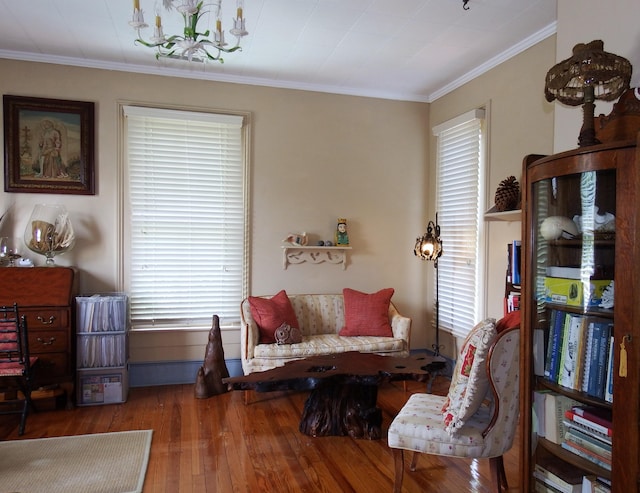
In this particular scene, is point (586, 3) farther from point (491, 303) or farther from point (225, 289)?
point (225, 289)

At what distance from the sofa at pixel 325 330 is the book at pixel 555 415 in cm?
227

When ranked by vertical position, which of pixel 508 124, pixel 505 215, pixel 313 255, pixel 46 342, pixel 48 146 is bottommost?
pixel 46 342

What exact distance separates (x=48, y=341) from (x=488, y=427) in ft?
11.0

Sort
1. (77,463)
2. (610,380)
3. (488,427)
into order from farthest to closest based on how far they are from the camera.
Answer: (77,463), (488,427), (610,380)

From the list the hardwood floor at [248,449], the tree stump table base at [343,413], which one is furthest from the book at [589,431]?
the tree stump table base at [343,413]

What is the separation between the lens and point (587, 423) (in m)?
1.86

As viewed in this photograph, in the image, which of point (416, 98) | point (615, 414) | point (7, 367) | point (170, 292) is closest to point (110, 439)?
point (7, 367)

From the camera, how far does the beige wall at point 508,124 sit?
3.59 metres

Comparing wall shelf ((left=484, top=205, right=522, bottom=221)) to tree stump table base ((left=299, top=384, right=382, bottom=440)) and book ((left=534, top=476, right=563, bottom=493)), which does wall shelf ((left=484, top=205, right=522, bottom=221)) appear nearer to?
tree stump table base ((left=299, top=384, right=382, bottom=440))

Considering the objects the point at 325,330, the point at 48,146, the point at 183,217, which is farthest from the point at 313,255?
the point at 48,146

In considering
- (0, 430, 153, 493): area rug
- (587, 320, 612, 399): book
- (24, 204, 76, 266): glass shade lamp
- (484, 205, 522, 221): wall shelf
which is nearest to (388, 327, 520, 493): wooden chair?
(587, 320, 612, 399): book

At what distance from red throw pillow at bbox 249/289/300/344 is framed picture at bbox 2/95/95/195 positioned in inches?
72.1

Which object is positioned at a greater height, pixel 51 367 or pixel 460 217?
pixel 460 217

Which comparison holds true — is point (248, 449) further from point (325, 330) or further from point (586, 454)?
point (586, 454)
